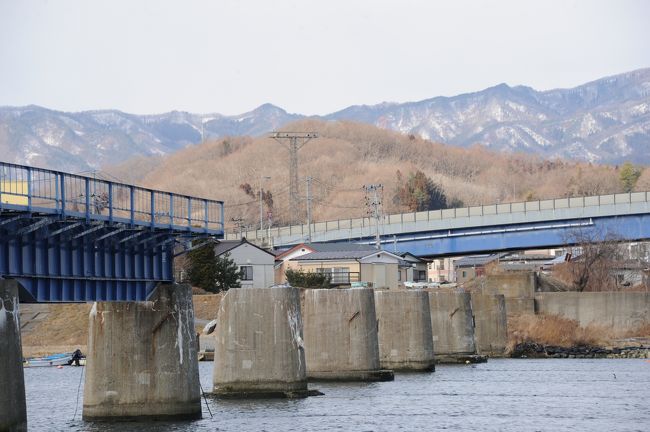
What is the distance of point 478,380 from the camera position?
7262cm

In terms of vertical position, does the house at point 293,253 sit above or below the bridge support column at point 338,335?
above

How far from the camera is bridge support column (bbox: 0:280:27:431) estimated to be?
109 feet

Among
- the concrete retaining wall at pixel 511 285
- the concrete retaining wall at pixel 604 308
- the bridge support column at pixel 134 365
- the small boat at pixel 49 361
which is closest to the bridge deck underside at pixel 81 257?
the bridge support column at pixel 134 365

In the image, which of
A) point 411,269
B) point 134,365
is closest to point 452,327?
point 134,365

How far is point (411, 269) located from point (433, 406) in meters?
80.9

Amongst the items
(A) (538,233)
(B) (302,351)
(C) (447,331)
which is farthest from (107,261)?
(A) (538,233)

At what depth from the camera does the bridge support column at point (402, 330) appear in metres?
74.6

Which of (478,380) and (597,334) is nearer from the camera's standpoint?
(478,380)

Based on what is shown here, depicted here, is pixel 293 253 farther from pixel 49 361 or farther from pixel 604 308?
pixel 49 361

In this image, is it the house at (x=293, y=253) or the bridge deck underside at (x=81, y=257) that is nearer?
the bridge deck underside at (x=81, y=257)

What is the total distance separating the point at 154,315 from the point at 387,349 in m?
33.3

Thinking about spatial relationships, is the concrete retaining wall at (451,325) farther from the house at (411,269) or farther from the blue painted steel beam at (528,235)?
the blue painted steel beam at (528,235)

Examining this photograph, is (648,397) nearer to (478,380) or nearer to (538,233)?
(478,380)

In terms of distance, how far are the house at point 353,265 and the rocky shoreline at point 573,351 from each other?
71.5 feet
